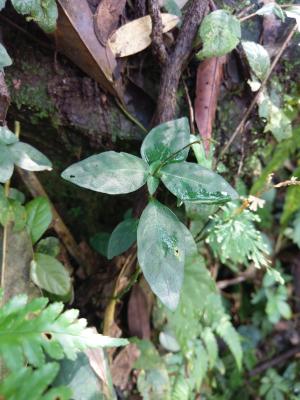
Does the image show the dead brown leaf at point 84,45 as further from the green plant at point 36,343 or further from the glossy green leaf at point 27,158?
the green plant at point 36,343

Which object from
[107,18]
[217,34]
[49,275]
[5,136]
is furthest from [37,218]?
[217,34]

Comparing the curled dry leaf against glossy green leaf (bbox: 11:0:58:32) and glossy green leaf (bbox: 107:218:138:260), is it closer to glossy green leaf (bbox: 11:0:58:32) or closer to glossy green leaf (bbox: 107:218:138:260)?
glossy green leaf (bbox: 107:218:138:260)

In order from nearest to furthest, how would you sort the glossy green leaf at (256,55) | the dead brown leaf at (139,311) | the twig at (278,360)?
the glossy green leaf at (256,55) → the dead brown leaf at (139,311) → the twig at (278,360)

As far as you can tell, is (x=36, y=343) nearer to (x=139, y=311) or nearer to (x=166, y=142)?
(x=166, y=142)

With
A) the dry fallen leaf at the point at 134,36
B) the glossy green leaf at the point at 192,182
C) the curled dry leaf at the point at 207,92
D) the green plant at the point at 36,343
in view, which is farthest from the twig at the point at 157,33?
the green plant at the point at 36,343

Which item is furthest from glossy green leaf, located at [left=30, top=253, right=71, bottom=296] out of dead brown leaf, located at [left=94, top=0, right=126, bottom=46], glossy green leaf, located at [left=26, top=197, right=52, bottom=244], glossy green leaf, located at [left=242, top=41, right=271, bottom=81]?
glossy green leaf, located at [left=242, top=41, right=271, bottom=81]

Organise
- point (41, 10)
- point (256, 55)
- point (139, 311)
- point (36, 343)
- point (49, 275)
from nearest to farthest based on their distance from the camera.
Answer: point (36, 343) < point (41, 10) < point (49, 275) < point (256, 55) < point (139, 311)

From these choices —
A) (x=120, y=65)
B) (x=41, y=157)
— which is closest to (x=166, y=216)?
(x=41, y=157)
